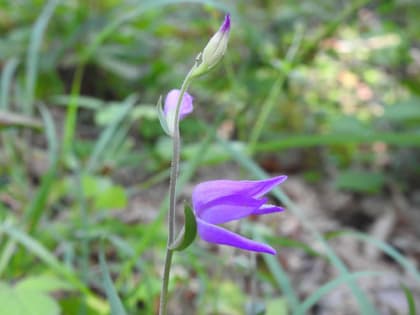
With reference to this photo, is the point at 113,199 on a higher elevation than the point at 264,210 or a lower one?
lower

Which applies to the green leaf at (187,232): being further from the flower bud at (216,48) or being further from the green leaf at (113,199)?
the green leaf at (113,199)

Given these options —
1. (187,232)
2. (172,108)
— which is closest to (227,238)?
(187,232)

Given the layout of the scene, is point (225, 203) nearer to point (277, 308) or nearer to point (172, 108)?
point (172, 108)

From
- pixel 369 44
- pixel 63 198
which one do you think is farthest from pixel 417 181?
pixel 63 198

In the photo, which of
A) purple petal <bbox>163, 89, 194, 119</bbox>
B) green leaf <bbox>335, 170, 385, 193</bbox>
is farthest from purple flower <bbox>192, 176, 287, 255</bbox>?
green leaf <bbox>335, 170, 385, 193</bbox>

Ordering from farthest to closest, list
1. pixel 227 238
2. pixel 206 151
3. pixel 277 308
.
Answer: pixel 206 151
pixel 277 308
pixel 227 238

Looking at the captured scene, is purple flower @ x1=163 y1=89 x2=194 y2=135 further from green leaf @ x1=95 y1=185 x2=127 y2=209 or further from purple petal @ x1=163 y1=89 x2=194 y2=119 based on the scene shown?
green leaf @ x1=95 y1=185 x2=127 y2=209
